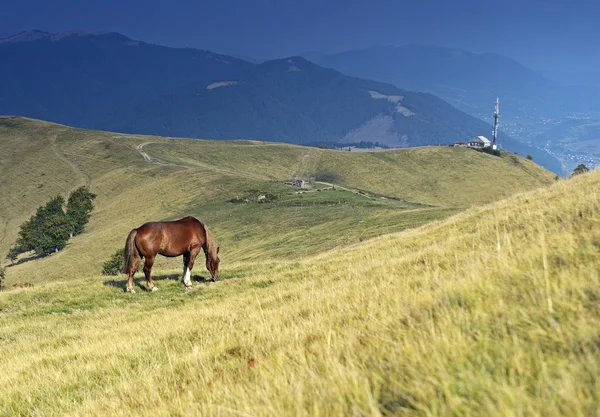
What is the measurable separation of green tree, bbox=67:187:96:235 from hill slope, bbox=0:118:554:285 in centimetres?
221

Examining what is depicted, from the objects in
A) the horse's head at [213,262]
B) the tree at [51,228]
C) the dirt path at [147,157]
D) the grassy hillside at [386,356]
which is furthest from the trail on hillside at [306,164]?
the grassy hillside at [386,356]

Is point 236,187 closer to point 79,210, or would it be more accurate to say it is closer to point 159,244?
point 79,210

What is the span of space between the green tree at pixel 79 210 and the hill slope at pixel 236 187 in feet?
7.25

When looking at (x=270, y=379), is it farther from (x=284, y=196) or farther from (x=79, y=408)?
(x=284, y=196)

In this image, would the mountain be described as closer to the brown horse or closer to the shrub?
the brown horse

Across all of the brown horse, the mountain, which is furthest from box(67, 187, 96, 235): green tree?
the brown horse

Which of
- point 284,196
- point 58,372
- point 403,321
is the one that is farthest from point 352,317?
point 284,196

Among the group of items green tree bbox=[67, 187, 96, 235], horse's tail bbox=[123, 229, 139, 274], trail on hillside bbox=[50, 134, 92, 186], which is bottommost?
horse's tail bbox=[123, 229, 139, 274]

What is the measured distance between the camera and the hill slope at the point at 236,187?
56.7 meters

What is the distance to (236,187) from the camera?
9756 centimetres

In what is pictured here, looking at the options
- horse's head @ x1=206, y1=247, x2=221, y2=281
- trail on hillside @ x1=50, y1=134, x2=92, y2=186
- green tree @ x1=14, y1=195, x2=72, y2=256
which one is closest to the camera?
horse's head @ x1=206, y1=247, x2=221, y2=281

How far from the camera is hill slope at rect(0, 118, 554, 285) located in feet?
186

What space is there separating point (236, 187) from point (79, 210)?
Answer: 36.3 meters

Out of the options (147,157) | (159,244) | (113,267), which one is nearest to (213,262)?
(159,244)
